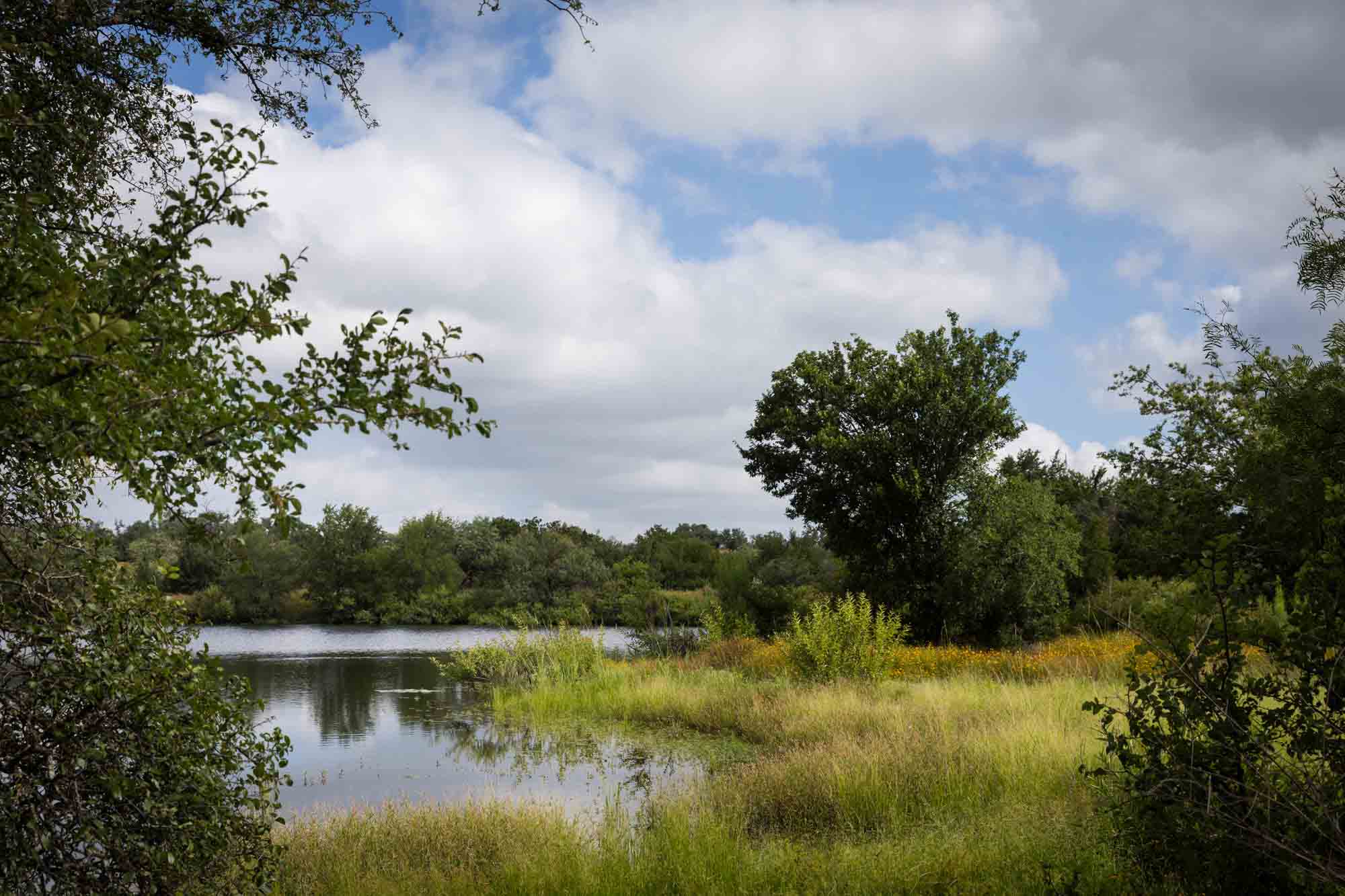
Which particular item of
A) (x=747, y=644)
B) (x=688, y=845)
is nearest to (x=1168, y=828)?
(x=688, y=845)

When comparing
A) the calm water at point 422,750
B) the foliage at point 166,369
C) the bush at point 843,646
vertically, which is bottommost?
the calm water at point 422,750

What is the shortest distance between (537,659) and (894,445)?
31.4 feet

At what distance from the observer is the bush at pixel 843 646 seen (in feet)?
45.8

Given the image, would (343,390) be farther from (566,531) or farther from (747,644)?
(566,531)

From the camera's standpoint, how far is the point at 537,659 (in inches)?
707

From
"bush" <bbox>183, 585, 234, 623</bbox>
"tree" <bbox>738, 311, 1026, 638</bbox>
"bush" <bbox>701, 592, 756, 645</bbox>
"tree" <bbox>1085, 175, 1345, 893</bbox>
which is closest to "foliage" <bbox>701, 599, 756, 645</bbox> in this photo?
"bush" <bbox>701, 592, 756, 645</bbox>

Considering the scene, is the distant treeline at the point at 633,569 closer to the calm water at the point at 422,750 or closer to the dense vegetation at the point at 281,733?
the dense vegetation at the point at 281,733

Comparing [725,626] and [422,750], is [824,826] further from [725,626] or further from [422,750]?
[725,626]

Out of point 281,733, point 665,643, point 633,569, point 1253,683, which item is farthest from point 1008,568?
point 633,569

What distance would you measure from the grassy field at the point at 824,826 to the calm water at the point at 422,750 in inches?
44.8

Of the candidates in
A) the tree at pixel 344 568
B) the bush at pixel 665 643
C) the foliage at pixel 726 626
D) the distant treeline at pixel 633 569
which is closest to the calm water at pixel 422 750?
the distant treeline at pixel 633 569

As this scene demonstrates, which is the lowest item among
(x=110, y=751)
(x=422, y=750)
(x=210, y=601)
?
(x=422, y=750)

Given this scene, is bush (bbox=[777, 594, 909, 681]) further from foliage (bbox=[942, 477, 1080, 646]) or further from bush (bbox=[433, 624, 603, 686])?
foliage (bbox=[942, 477, 1080, 646])

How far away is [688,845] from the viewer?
5.83m
